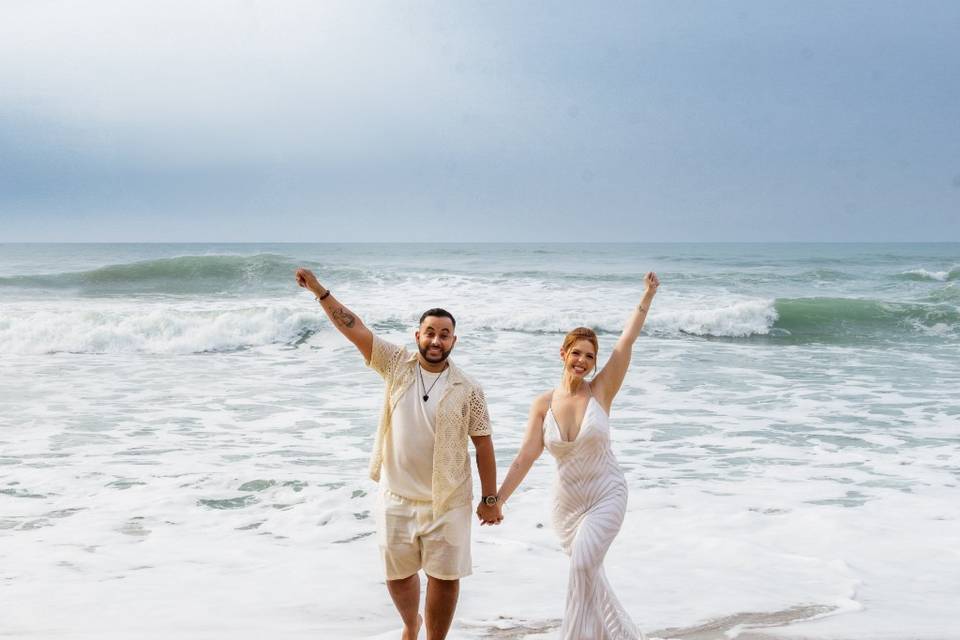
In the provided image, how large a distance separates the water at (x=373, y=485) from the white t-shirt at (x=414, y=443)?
119 centimetres

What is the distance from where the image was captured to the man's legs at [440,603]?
4.14 metres

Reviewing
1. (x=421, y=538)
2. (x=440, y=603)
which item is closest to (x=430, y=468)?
(x=421, y=538)

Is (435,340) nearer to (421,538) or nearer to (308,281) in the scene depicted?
(308,281)

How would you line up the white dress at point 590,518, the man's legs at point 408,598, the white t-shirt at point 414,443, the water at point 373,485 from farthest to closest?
the water at point 373,485
the man's legs at point 408,598
the white t-shirt at point 414,443
the white dress at point 590,518

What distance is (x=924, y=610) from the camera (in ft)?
17.2

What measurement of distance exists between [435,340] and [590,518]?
1044 mm

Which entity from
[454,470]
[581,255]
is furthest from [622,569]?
[581,255]

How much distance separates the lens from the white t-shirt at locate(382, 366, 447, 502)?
410 cm

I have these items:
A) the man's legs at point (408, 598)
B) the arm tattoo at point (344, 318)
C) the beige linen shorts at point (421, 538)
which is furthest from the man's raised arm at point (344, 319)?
the man's legs at point (408, 598)

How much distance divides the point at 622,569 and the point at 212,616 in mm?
2583

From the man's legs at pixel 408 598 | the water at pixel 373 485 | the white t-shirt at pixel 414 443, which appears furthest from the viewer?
the water at pixel 373 485

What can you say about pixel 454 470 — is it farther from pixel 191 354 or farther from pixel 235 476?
pixel 191 354

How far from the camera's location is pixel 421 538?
4.13m

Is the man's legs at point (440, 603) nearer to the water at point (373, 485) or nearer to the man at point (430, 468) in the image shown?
the man at point (430, 468)
